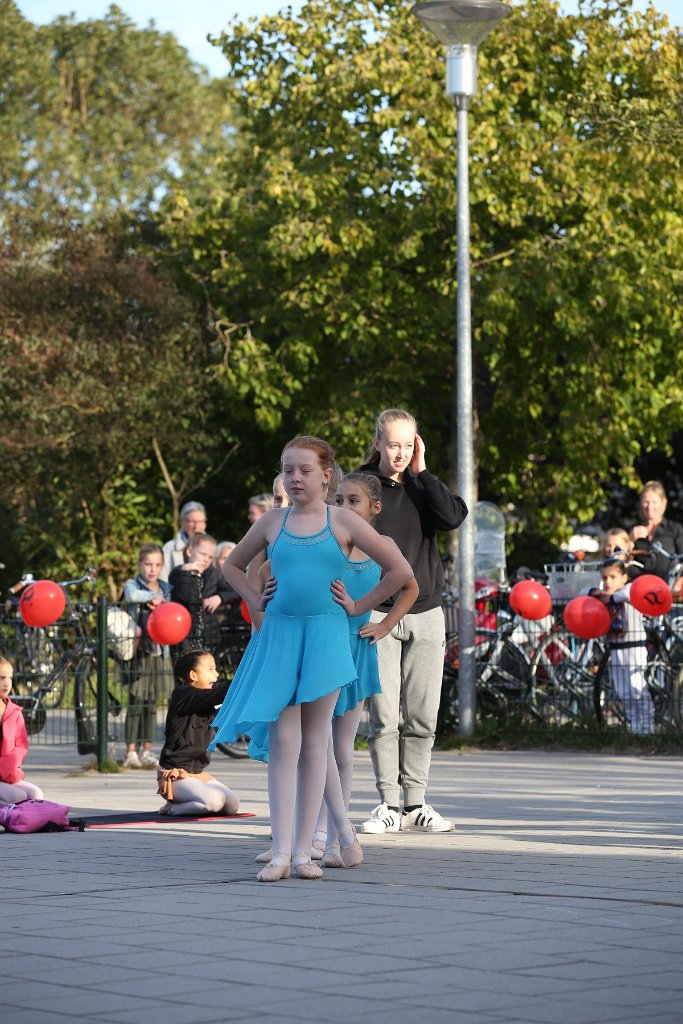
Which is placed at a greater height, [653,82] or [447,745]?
[653,82]

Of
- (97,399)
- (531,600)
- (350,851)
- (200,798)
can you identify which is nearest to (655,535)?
(531,600)

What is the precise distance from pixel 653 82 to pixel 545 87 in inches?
61.2

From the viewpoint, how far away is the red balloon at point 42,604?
1357cm

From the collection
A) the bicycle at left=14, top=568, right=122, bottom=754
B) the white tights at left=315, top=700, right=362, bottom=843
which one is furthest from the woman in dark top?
the white tights at left=315, top=700, right=362, bottom=843

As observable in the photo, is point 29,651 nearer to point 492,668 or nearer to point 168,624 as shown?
point 168,624

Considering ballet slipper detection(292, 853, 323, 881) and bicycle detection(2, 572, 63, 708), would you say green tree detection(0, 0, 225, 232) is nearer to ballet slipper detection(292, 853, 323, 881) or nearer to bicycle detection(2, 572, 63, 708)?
bicycle detection(2, 572, 63, 708)

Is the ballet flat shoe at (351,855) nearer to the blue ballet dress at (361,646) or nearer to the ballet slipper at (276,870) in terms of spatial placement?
the ballet slipper at (276,870)

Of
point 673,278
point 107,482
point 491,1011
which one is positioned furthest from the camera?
point 107,482

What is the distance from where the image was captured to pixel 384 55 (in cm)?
2536

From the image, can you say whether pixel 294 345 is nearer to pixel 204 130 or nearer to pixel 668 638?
pixel 668 638

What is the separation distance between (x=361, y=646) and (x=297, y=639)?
84cm

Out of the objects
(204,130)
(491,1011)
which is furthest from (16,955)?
(204,130)

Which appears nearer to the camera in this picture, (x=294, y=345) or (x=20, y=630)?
(x=20, y=630)

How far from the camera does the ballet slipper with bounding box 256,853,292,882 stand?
7293 millimetres
